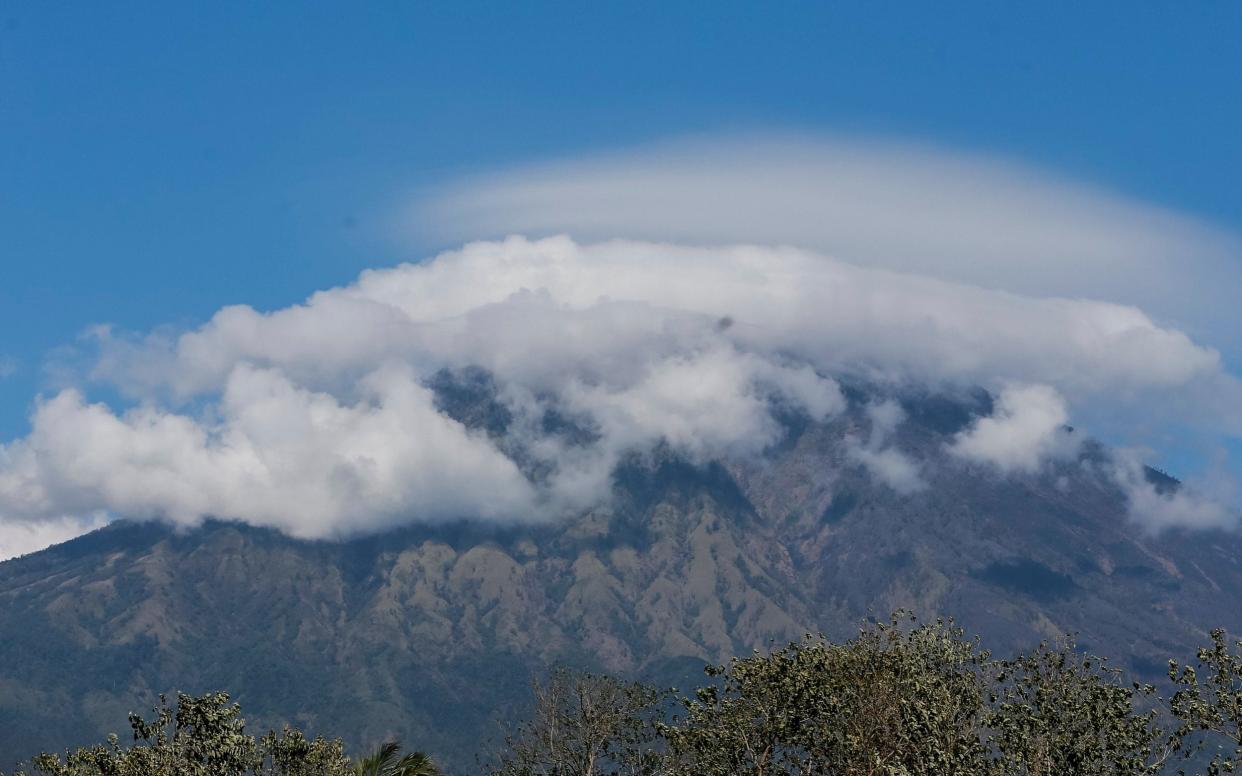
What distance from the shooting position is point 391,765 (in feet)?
217

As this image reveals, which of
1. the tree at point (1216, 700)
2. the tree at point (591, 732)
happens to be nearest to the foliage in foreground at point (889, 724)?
the tree at point (1216, 700)

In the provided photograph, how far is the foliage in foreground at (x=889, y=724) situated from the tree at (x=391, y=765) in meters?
0.10

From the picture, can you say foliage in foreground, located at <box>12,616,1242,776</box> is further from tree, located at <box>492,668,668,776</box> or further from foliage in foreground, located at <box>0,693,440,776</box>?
tree, located at <box>492,668,668,776</box>

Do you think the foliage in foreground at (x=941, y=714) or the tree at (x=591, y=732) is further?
the tree at (x=591, y=732)

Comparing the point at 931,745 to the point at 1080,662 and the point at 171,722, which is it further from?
the point at 171,722

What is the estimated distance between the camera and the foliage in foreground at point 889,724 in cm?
6750

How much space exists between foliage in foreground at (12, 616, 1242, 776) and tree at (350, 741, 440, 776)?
0.10 meters

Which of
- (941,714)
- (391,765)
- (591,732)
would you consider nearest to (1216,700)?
(941,714)

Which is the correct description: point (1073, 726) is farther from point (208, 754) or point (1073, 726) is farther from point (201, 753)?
point (201, 753)

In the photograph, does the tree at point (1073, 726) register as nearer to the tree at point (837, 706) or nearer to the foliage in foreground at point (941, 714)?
the foliage in foreground at point (941, 714)

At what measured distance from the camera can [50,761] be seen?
222 feet

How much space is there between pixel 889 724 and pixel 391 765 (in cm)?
3178

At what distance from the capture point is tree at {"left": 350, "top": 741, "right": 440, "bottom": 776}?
64.2 meters

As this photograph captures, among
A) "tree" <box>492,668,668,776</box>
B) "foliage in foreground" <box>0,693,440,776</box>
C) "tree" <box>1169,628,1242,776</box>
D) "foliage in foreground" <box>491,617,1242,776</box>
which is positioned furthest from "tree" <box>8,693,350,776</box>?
"tree" <box>492,668,668,776</box>
